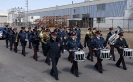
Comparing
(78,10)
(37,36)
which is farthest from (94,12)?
(37,36)

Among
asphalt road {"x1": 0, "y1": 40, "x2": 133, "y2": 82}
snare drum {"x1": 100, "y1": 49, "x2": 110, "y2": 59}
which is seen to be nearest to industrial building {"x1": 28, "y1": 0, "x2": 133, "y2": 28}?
asphalt road {"x1": 0, "y1": 40, "x2": 133, "y2": 82}

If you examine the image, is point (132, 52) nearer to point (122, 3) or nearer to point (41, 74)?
point (41, 74)

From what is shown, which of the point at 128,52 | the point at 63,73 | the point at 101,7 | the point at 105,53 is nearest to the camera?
the point at 105,53

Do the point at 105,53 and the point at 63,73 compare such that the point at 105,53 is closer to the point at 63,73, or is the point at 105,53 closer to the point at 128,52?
the point at 128,52

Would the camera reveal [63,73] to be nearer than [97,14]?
Yes

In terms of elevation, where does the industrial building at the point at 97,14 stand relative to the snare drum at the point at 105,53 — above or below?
above

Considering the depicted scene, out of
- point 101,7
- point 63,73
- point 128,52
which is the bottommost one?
point 63,73

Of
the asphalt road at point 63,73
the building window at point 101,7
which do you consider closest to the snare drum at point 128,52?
the asphalt road at point 63,73

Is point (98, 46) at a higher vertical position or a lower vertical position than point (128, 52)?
higher

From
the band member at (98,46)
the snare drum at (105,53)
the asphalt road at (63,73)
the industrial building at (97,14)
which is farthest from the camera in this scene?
the industrial building at (97,14)

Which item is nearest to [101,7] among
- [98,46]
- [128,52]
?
[128,52]

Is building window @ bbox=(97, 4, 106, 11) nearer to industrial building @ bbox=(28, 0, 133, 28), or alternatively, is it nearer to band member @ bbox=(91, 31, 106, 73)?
industrial building @ bbox=(28, 0, 133, 28)

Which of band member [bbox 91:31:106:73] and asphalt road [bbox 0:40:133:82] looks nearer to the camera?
asphalt road [bbox 0:40:133:82]

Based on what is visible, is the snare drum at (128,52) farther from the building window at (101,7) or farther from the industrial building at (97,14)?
the building window at (101,7)
